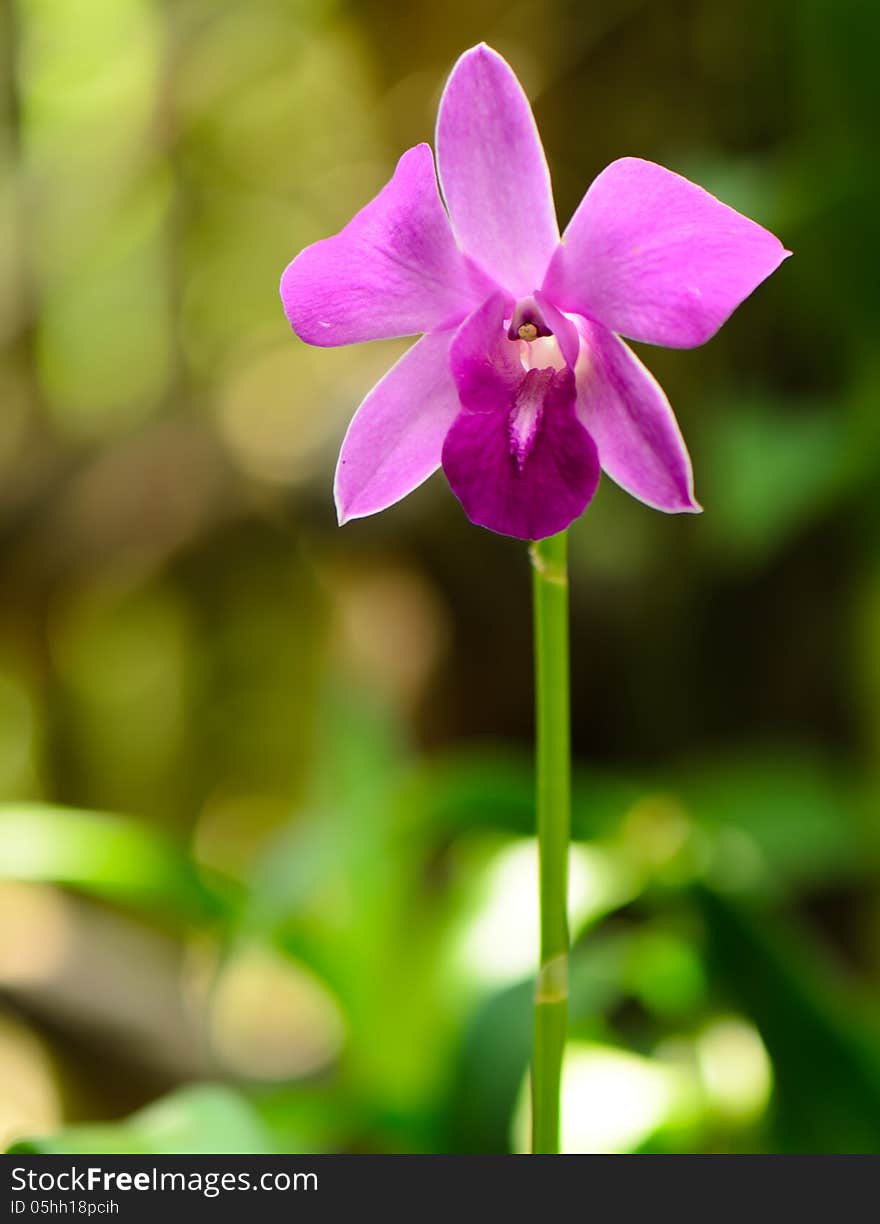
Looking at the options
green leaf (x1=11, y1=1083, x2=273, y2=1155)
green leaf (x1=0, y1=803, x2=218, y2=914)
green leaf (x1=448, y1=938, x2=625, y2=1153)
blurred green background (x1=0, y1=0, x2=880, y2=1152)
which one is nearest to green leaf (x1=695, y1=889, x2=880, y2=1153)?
blurred green background (x1=0, y1=0, x2=880, y2=1152)

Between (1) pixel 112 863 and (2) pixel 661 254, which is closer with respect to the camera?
(2) pixel 661 254

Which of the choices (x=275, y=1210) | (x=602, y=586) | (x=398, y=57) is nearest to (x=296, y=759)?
(x=602, y=586)

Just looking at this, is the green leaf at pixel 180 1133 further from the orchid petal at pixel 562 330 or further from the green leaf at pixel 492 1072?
the orchid petal at pixel 562 330

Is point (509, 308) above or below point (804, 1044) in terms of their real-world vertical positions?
above

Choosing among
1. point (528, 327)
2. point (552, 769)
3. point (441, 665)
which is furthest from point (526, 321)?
point (441, 665)

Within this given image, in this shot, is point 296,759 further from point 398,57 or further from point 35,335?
point 398,57

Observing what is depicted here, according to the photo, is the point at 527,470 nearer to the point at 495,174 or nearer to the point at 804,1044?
the point at 495,174
